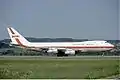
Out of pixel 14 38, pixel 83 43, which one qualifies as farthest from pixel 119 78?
pixel 14 38

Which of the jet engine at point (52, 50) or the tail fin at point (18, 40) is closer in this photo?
the jet engine at point (52, 50)

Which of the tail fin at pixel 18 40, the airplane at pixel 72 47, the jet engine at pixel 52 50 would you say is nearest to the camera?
the jet engine at pixel 52 50

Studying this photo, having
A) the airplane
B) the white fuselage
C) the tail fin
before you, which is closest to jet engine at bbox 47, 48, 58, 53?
the airplane

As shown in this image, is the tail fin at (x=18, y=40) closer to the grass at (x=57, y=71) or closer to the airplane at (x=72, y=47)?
the airplane at (x=72, y=47)

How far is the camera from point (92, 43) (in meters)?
29.2

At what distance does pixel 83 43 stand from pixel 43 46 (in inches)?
162

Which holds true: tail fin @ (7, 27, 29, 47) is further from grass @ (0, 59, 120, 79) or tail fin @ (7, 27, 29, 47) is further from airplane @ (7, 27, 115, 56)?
grass @ (0, 59, 120, 79)

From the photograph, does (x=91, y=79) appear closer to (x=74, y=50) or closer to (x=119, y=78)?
(x=119, y=78)

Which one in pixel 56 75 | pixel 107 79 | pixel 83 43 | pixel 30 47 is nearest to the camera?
pixel 107 79

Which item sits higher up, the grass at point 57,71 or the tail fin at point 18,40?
the tail fin at point 18,40

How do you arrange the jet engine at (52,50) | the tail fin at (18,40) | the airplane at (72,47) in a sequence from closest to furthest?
the jet engine at (52,50) < the airplane at (72,47) < the tail fin at (18,40)

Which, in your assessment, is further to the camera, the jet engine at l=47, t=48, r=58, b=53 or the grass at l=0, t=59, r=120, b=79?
the jet engine at l=47, t=48, r=58, b=53

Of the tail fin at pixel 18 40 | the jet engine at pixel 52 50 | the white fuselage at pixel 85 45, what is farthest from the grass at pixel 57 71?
the tail fin at pixel 18 40

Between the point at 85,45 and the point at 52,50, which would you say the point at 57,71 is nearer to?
the point at 52,50
